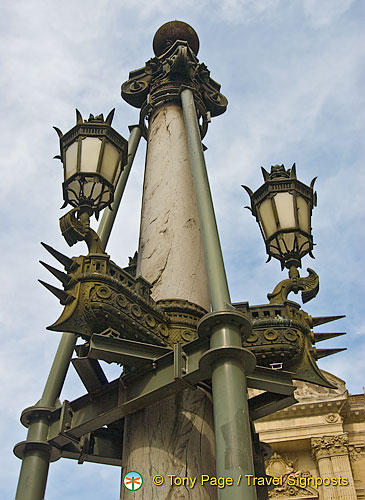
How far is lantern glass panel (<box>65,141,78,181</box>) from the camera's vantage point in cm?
535

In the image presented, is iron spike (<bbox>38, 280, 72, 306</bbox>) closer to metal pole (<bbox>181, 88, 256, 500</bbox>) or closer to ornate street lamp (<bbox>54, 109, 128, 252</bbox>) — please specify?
ornate street lamp (<bbox>54, 109, 128, 252</bbox>)

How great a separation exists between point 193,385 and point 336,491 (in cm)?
1730

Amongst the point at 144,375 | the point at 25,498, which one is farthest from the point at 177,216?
the point at 25,498

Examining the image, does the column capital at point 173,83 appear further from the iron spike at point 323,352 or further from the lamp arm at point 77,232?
the iron spike at point 323,352

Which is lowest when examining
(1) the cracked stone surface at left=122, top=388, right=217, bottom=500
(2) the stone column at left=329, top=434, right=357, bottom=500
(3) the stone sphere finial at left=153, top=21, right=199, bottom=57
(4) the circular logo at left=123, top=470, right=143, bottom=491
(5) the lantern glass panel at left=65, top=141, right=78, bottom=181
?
(4) the circular logo at left=123, top=470, right=143, bottom=491

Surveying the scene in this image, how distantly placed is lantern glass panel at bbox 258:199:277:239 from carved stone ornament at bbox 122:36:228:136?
2.27m

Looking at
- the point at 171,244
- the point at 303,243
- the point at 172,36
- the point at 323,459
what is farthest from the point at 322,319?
the point at 323,459

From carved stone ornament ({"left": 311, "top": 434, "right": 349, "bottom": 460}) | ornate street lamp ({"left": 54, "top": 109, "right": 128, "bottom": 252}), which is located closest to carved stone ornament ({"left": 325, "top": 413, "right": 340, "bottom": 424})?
carved stone ornament ({"left": 311, "top": 434, "right": 349, "bottom": 460})

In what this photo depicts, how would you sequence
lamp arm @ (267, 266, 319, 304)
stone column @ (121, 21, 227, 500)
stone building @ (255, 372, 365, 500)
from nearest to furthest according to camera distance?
stone column @ (121, 21, 227, 500) < lamp arm @ (267, 266, 319, 304) < stone building @ (255, 372, 365, 500)

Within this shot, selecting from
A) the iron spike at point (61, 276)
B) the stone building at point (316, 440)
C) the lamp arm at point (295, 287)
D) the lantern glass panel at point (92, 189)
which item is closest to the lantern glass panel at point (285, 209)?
the lamp arm at point (295, 287)

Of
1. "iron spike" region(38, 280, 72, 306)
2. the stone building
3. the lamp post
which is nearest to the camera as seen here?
the lamp post

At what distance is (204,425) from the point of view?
470cm

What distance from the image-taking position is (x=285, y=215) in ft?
20.1

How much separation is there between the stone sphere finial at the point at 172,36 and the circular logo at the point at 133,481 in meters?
6.75
